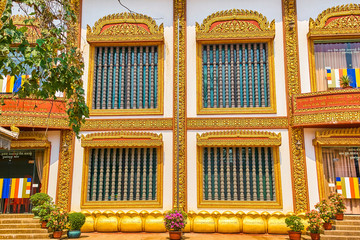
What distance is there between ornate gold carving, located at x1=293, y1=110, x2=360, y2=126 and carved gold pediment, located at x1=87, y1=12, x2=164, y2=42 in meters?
5.22

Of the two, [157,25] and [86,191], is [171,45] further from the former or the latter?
[86,191]

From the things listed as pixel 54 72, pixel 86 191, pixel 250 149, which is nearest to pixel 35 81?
pixel 54 72

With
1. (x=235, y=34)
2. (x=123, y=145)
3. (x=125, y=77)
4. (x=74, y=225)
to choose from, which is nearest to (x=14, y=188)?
(x=74, y=225)

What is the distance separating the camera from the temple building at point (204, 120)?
10766 millimetres

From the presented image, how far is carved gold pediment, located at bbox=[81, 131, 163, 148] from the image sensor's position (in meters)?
11.1

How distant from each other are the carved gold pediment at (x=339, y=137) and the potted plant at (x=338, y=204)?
1543 mm

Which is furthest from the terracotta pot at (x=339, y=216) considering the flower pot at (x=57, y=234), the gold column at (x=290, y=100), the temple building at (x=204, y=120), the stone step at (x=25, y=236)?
the stone step at (x=25, y=236)

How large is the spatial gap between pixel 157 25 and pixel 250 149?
207 inches

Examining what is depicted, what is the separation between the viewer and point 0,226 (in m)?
10.2

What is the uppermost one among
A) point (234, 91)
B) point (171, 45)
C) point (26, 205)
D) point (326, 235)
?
point (171, 45)

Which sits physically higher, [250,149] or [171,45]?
[171,45]

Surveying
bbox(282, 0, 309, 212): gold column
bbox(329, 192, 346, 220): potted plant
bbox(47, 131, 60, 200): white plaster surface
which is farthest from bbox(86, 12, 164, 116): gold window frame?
bbox(329, 192, 346, 220): potted plant

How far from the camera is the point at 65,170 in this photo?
11312mm

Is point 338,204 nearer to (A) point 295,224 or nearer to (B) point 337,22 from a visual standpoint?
(A) point 295,224
